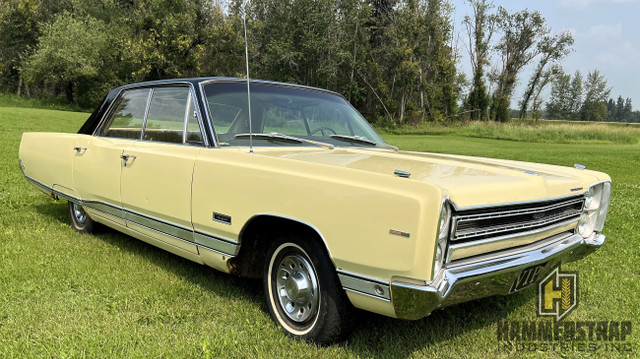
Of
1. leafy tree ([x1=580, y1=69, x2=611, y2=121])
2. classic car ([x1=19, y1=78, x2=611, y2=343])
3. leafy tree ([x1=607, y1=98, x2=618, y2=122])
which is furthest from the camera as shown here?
leafy tree ([x1=607, y1=98, x2=618, y2=122])

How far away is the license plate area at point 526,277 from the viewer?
2.50 meters

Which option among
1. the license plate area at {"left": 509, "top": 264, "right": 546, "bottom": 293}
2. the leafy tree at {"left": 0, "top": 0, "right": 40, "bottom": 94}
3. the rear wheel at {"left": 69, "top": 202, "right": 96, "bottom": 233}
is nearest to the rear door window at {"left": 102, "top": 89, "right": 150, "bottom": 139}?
the rear wheel at {"left": 69, "top": 202, "right": 96, "bottom": 233}

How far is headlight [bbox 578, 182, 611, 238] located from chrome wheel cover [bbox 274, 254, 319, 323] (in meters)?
1.86

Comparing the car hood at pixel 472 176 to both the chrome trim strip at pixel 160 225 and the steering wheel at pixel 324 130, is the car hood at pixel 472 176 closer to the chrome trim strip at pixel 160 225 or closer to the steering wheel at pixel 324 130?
the steering wheel at pixel 324 130

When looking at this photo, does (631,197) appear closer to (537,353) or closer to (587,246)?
(587,246)

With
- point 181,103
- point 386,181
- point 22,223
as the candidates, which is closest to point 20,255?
point 22,223

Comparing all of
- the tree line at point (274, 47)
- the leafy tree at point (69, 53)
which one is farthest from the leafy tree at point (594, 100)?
the leafy tree at point (69, 53)

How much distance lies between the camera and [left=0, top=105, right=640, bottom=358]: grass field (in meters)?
2.65

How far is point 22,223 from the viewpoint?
17.5 ft

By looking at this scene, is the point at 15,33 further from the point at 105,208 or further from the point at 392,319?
the point at 392,319

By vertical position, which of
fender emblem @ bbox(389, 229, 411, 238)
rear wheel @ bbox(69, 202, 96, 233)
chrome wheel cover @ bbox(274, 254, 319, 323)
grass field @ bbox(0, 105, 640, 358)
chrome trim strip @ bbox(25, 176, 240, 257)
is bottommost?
grass field @ bbox(0, 105, 640, 358)

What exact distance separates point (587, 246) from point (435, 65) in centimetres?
4436

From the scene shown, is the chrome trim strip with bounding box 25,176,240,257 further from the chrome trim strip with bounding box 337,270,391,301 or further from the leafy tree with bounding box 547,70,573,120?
the leafy tree with bounding box 547,70,573,120

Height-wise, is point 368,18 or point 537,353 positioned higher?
point 368,18
